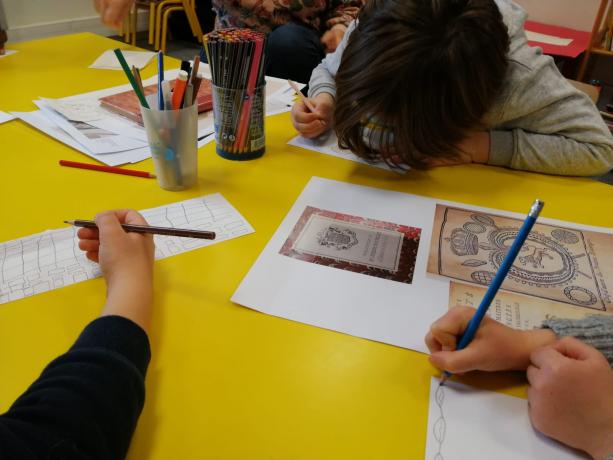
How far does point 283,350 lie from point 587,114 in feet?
2.28

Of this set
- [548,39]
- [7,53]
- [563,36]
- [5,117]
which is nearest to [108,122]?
[5,117]

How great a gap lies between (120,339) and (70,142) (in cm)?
52

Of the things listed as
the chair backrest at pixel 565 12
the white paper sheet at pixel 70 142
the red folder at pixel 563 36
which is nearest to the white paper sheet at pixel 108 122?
the white paper sheet at pixel 70 142

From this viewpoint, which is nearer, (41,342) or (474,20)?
(41,342)

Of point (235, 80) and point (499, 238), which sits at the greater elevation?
point (235, 80)

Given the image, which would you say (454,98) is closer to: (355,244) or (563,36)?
(355,244)

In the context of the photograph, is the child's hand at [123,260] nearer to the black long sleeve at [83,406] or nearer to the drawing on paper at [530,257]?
the black long sleeve at [83,406]

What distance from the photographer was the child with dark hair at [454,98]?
0.65 meters

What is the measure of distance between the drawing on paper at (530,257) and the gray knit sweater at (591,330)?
68mm

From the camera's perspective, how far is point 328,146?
0.86m

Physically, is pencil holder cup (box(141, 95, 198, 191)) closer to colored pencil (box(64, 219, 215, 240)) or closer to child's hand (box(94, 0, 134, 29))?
colored pencil (box(64, 219, 215, 240))

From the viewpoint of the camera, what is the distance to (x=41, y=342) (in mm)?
446

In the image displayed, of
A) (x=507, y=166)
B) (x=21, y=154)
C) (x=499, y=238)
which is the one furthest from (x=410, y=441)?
(x=21, y=154)

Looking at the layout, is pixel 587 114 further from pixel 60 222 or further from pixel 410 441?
pixel 60 222
